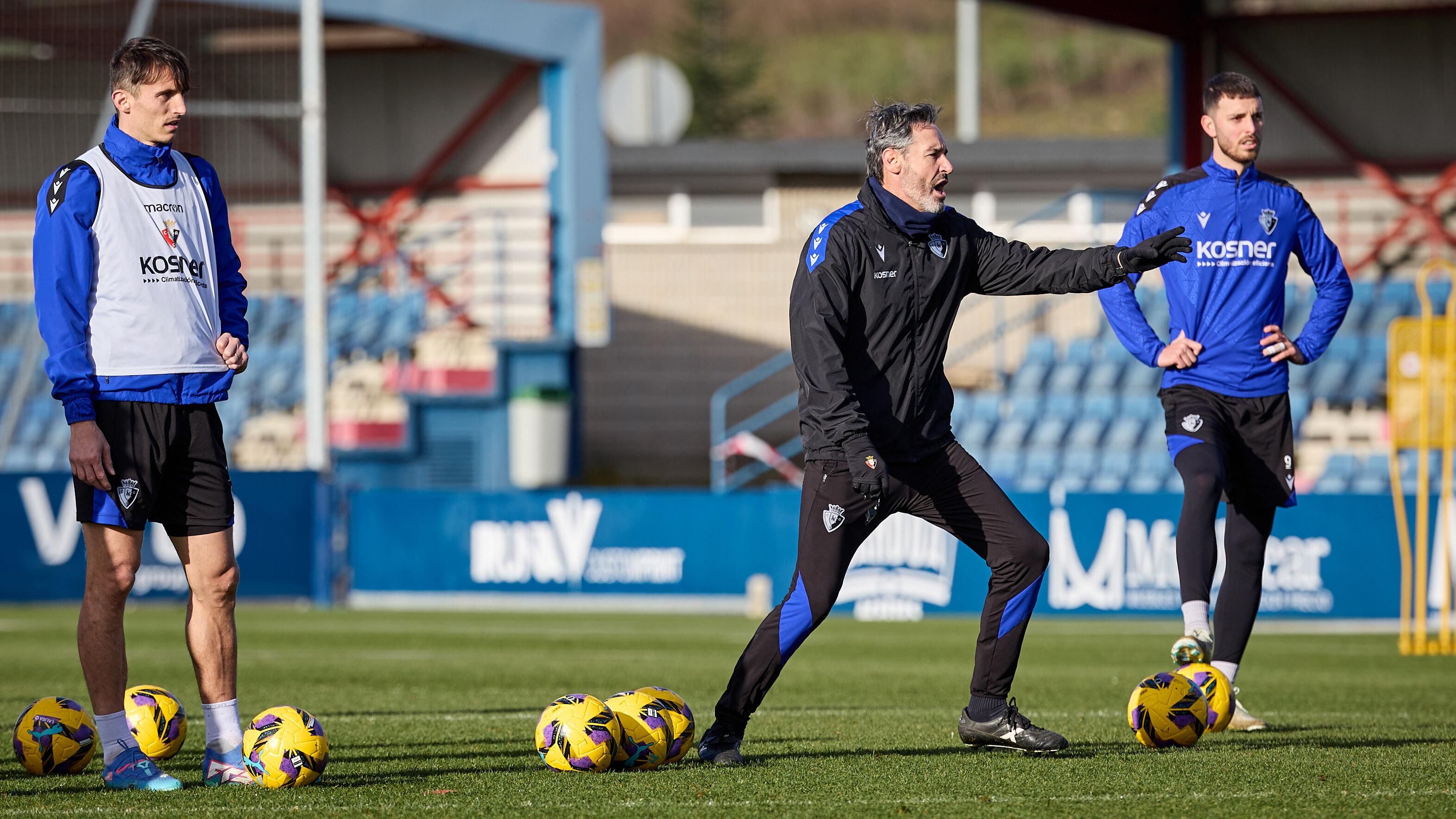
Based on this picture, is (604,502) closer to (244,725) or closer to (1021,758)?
(244,725)

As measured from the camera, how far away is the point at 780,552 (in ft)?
51.7

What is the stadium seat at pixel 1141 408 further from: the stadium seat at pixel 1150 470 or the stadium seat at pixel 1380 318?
the stadium seat at pixel 1380 318

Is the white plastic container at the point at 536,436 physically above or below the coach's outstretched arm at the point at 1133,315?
below

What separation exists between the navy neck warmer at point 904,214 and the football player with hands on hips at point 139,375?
7.19 feet

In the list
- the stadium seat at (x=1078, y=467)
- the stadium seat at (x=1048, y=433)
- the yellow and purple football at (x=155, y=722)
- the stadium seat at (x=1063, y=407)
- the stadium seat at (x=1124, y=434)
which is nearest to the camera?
the yellow and purple football at (x=155, y=722)

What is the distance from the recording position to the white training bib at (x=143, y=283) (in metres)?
5.21

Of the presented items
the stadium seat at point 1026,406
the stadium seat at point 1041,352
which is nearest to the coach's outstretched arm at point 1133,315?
the stadium seat at point 1026,406

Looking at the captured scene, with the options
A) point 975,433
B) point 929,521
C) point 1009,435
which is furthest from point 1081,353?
point 929,521

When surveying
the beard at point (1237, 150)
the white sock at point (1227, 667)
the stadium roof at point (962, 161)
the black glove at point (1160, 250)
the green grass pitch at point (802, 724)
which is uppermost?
the stadium roof at point (962, 161)

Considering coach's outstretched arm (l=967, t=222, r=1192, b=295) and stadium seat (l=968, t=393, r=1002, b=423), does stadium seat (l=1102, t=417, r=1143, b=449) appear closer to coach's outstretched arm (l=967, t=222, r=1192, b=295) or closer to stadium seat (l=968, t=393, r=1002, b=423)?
stadium seat (l=968, t=393, r=1002, b=423)

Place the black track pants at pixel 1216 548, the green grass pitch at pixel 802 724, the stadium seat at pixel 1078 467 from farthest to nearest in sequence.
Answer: the stadium seat at pixel 1078 467 < the black track pants at pixel 1216 548 < the green grass pitch at pixel 802 724

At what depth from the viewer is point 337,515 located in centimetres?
1628

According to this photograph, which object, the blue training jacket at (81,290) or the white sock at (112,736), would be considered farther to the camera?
the white sock at (112,736)

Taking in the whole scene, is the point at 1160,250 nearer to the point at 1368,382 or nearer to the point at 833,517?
the point at 833,517
